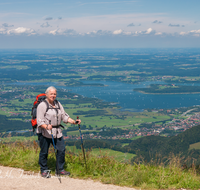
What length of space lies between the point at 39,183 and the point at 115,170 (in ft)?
5.87

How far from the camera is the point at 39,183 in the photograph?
496 centimetres

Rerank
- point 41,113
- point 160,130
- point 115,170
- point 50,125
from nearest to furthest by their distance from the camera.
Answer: point 50,125 → point 41,113 → point 115,170 → point 160,130

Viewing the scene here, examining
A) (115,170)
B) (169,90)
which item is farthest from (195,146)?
(169,90)

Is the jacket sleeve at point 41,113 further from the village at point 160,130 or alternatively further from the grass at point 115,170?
the village at point 160,130

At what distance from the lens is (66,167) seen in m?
5.92

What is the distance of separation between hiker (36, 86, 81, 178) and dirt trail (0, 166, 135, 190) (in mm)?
248

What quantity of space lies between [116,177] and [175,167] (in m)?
1.59

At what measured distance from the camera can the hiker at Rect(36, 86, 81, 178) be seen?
16.7ft

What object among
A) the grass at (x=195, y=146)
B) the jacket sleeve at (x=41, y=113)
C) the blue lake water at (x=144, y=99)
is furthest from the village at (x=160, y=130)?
the jacket sleeve at (x=41, y=113)

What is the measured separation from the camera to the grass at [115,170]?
16.8 feet

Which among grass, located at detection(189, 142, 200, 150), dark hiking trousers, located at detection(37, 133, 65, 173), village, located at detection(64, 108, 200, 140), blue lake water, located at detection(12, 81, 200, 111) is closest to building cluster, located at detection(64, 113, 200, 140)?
village, located at detection(64, 108, 200, 140)

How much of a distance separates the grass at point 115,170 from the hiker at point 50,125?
0.42 m

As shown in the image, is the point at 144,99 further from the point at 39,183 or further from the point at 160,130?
the point at 39,183

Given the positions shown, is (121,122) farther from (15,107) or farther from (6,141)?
(6,141)
